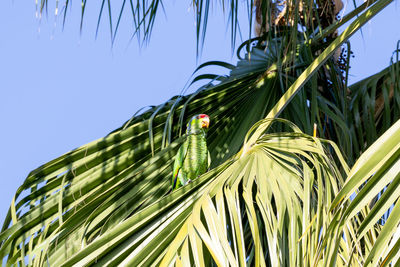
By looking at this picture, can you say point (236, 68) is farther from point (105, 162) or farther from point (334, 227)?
point (334, 227)

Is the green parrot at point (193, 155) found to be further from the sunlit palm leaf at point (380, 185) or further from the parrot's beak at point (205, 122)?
the sunlit palm leaf at point (380, 185)

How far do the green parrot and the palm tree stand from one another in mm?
97

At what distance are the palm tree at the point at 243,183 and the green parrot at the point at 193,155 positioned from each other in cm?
10

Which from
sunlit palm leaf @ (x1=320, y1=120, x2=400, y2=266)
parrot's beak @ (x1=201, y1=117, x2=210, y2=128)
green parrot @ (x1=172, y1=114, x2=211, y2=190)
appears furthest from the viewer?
parrot's beak @ (x1=201, y1=117, x2=210, y2=128)

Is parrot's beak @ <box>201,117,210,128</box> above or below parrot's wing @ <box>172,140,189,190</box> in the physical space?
above

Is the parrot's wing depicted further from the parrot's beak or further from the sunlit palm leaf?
the sunlit palm leaf

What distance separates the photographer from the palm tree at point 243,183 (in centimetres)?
145

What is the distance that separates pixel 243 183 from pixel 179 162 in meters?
0.52

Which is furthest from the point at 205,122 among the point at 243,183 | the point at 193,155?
the point at 243,183

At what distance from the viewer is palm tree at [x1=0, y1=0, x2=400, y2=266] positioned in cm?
145

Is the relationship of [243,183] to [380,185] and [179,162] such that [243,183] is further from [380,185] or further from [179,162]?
[380,185]

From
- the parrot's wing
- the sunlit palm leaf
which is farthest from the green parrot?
the sunlit palm leaf

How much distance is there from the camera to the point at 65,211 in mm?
2273

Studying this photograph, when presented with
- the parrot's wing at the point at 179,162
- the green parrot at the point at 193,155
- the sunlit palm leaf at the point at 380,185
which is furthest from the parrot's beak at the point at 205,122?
the sunlit palm leaf at the point at 380,185
